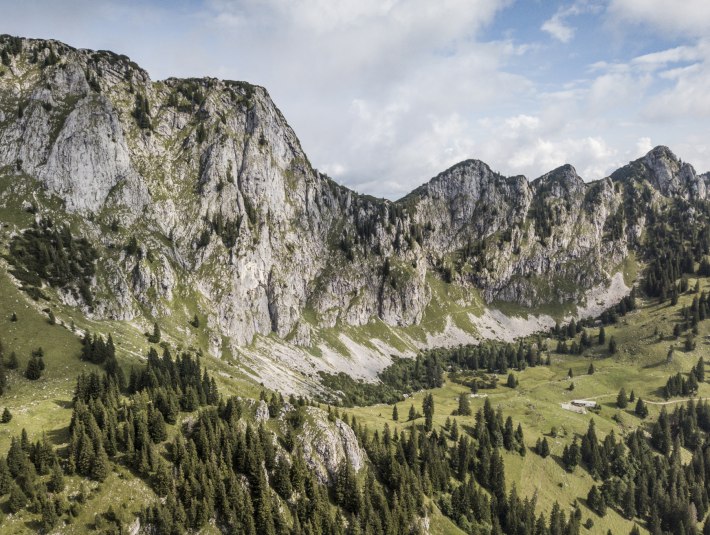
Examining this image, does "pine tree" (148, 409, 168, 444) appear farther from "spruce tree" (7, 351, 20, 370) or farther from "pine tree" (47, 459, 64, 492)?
"spruce tree" (7, 351, 20, 370)

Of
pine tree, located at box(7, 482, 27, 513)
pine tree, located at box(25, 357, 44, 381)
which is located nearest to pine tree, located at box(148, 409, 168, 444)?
pine tree, located at box(7, 482, 27, 513)

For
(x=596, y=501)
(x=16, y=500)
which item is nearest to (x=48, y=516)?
(x=16, y=500)

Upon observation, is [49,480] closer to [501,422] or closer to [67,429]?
[67,429]

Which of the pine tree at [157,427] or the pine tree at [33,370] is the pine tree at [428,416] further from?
the pine tree at [33,370]

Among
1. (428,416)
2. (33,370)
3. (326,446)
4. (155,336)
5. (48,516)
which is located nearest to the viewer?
(48,516)

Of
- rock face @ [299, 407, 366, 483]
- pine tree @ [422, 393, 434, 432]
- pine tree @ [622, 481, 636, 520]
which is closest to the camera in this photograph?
rock face @ [299, 407, 366, 483]

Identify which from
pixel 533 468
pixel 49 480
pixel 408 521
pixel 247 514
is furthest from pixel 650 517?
pixel 49 480

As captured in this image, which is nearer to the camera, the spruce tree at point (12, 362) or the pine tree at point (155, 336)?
the spruce tree at point (12, 362)

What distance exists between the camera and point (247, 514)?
301ft

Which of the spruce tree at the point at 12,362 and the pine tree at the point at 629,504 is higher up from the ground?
the spruce tree at the point at 12,362

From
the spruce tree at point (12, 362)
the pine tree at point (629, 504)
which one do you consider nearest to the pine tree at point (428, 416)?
the pine tree at point (629, 504)

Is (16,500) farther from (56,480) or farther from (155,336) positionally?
(155,336)

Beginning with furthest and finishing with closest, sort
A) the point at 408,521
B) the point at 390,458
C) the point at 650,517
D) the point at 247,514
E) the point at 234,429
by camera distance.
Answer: the point at 650,517 < the point at 390,458 < the point at 408,521 < the point at 234,429 < the point at 247,514

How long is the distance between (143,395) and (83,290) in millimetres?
91296
